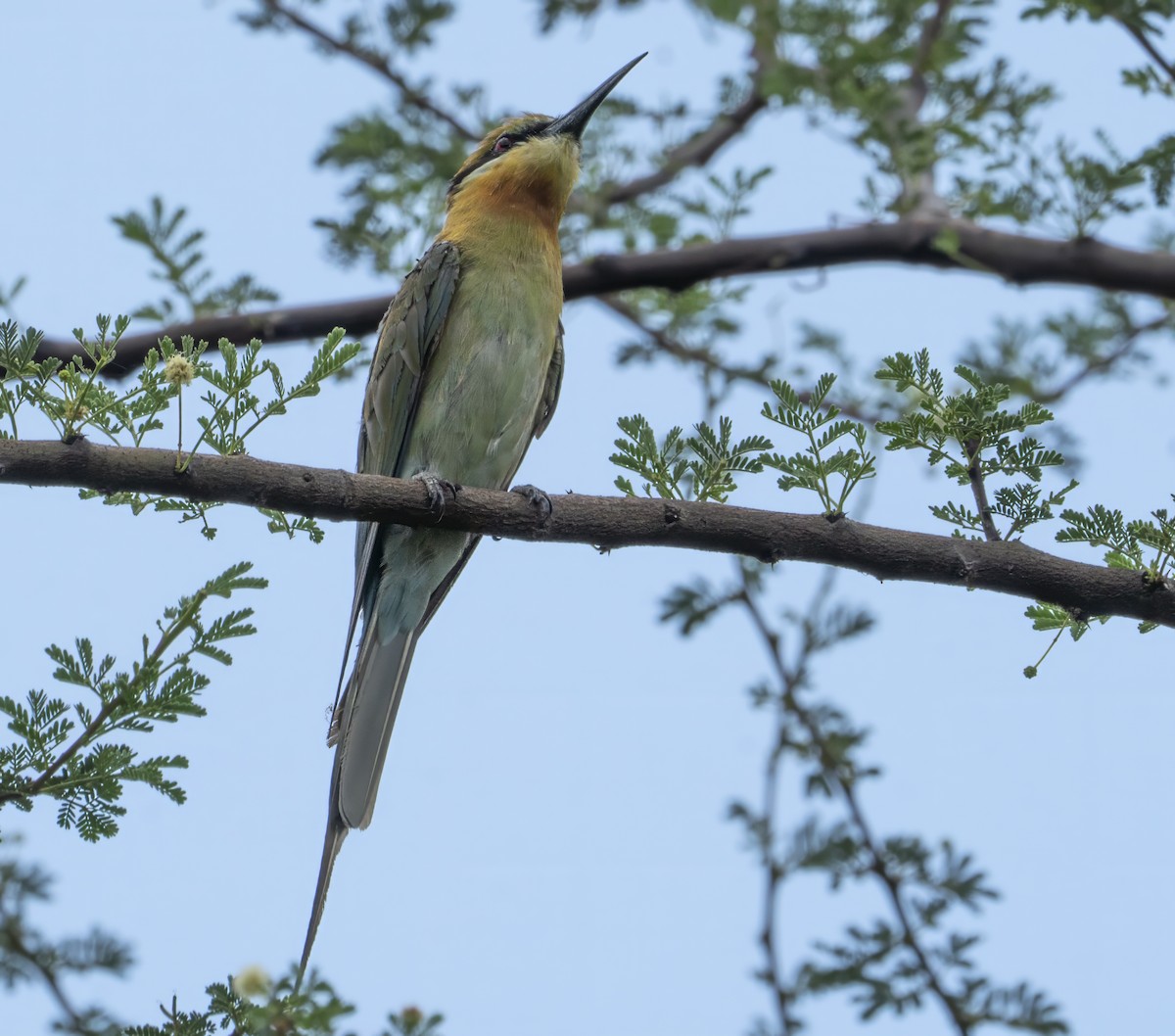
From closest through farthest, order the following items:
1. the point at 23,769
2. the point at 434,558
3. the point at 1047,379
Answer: the point at 23,769, the point at 434,558, the point at 1047,379

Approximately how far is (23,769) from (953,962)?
246 cm

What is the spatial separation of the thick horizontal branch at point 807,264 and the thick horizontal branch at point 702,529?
1797mm

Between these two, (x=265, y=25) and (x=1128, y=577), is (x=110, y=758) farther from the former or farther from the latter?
(x=265, y=25)

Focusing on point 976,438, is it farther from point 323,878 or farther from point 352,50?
point 352,50

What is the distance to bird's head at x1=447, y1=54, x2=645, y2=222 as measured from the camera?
18.3 feet

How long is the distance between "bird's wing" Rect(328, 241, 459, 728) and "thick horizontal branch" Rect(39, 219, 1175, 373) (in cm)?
28

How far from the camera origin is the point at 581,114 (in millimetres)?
5809

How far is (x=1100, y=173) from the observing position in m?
4.41

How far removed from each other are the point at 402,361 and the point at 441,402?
0.22 m

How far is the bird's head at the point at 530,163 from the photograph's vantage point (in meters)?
5.57

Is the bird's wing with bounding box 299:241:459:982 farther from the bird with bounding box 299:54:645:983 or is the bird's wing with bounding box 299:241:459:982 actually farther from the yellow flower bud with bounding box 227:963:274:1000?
the yellow flower bud with bounding box 227:963:274:1000

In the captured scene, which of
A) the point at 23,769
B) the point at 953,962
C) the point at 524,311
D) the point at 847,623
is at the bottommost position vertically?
the point at 23,769

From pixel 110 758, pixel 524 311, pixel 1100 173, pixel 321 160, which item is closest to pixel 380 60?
pixel 321 160

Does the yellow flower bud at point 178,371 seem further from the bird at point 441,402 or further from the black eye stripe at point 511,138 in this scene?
the black eye stripe at point 511,138
